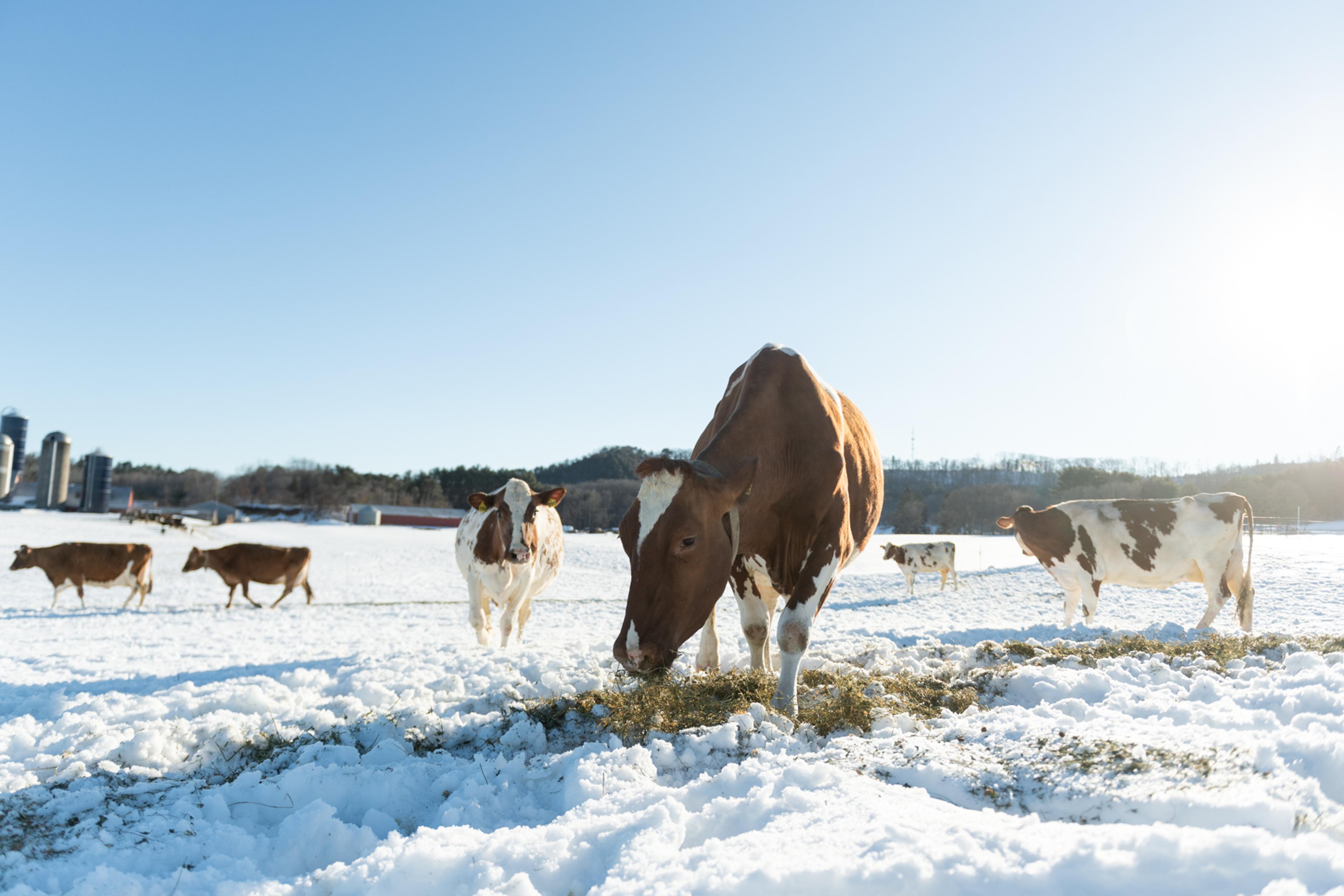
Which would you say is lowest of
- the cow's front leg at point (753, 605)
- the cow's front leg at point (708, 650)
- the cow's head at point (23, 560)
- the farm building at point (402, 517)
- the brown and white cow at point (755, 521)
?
the farm building at point (402, 517)

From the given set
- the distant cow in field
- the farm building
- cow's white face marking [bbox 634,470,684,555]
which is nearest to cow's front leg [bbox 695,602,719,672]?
cow's white face marking [bbox 634,470,684,555]

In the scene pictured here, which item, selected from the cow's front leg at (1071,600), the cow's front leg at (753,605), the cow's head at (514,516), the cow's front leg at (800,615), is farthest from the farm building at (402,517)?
the cow's front leg at (800,615)

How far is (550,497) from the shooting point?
10062mm

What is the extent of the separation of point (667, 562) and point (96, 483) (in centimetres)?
7668

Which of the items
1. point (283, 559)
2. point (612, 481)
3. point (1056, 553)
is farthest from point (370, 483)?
point (1056, 553)

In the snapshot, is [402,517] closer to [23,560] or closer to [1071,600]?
[23,560]

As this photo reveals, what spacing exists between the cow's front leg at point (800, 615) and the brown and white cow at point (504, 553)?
5.13 m

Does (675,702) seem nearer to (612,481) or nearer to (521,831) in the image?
(521,831)

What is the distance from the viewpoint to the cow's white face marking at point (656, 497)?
3.61m

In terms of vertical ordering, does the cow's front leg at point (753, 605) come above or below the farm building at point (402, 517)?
above

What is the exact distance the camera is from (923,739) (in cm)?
329

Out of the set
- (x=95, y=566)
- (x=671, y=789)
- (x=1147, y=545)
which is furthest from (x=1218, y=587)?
(x=95, y=566)

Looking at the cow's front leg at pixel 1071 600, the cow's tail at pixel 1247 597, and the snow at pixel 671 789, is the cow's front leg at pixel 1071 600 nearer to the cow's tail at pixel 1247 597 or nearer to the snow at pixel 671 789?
the cow's tail at pixel 1247 597

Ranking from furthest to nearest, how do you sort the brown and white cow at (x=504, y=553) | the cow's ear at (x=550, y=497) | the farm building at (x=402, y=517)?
1. the farm building at (x=402, y=517)
2. the cow's ear at (x=550, y=497)
3. the brown and white cow at (x=504, y=553)
